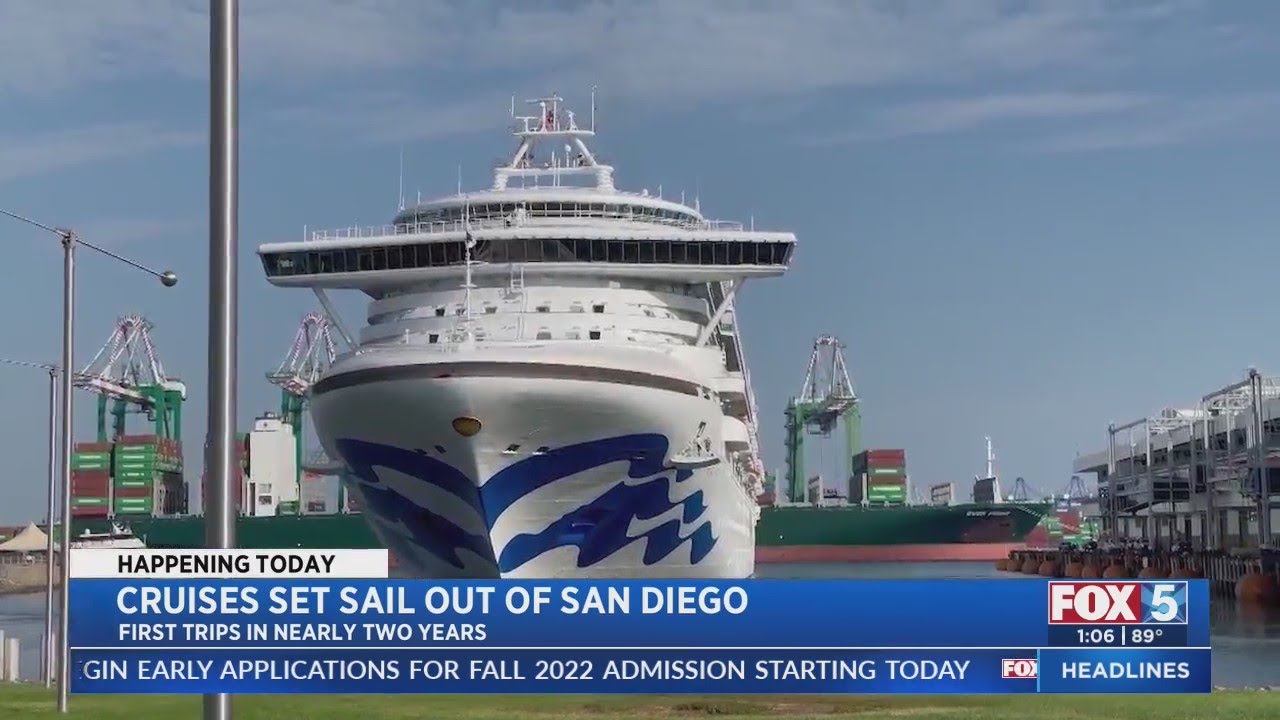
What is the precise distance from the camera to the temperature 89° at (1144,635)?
13594 millimetres

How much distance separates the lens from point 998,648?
13453mm

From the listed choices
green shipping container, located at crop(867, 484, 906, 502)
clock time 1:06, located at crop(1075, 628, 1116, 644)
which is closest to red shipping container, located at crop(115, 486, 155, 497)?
green shipping container, located at crop(867, 484, 906, 502)

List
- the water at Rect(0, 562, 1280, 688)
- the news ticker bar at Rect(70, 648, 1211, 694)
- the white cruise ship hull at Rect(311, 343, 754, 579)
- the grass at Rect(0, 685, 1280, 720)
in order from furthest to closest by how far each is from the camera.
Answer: the water at Rect(0, 562, 1280, 688)
the white cruise ship hull at Rect(311, 343, 754, 579)
the grass at Rect(0, 685, 1280, 720)
the news ticker bar at Rect(70, 648, 1211, 694)

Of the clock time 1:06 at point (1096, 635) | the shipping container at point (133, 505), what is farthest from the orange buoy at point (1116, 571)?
the shipping container at point (133, 505)

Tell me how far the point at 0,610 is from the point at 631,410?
59.2 metres

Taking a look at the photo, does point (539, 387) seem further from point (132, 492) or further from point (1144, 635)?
point (132, 492)

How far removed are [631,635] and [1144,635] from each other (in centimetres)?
426

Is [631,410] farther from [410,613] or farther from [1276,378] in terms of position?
[1276,378]

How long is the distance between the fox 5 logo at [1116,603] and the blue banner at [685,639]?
15mm

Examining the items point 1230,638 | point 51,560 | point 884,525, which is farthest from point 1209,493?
point 51,560

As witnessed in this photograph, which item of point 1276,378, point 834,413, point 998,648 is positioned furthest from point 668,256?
point 834,413

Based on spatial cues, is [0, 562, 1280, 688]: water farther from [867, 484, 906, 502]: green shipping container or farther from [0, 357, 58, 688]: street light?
[867, 484, 906, 502]: green shipping container

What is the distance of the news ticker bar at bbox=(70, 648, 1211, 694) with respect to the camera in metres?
13.0

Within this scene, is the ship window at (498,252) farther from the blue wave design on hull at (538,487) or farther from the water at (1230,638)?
the water at (1230,638)
